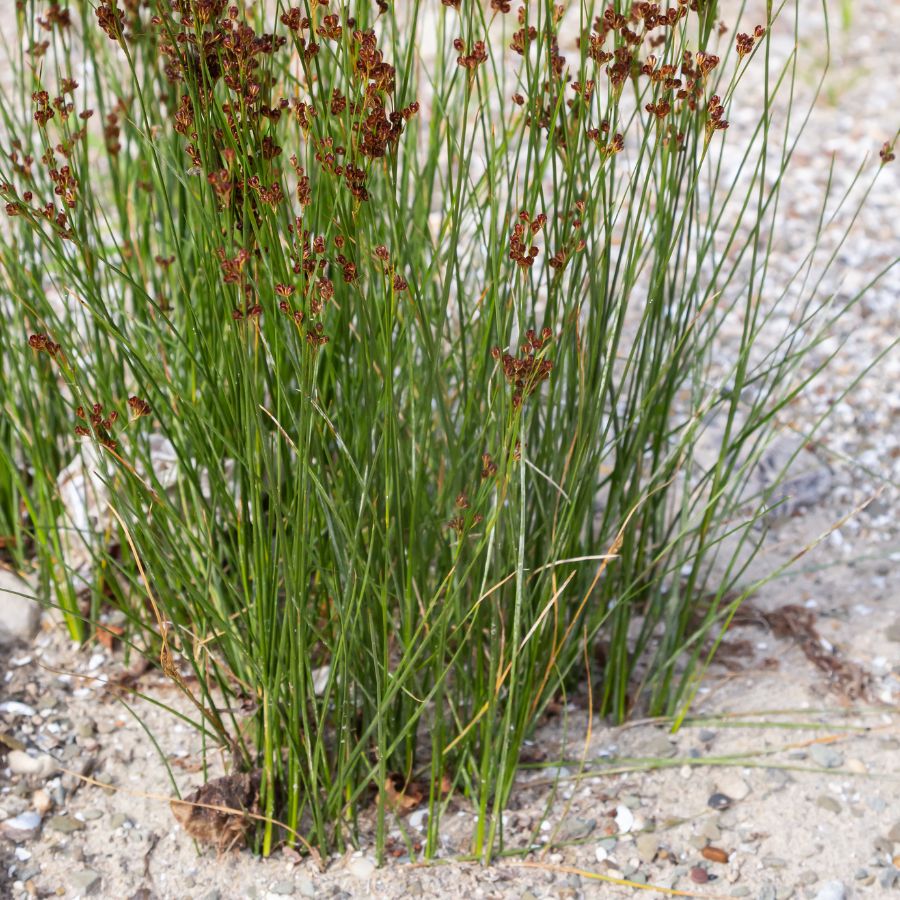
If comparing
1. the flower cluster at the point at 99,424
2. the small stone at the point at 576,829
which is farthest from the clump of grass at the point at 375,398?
the small stone at the point at 576,829

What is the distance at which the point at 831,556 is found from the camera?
2.53 m

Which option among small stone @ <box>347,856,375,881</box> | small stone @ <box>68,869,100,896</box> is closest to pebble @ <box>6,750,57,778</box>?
small stone @ <box>68,869,100,896</box>

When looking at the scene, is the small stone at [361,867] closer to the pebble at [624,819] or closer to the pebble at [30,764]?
the pebble at [624,819]

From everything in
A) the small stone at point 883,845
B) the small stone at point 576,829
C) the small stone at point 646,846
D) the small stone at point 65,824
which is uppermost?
the small stone at point 883,845

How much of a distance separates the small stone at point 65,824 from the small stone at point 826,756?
123 cm

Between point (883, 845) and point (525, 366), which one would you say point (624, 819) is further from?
point (525, 366)

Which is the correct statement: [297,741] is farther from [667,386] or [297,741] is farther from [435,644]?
[667,386]

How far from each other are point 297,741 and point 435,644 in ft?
0.82

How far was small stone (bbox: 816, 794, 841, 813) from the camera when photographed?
186 cm

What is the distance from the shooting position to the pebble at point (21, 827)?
1.77 metres

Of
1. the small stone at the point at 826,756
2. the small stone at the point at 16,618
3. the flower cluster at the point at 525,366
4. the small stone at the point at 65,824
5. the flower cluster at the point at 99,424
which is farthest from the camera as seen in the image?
the small stone at the point at 16,618

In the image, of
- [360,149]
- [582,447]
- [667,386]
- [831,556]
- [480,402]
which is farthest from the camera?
[831,556]

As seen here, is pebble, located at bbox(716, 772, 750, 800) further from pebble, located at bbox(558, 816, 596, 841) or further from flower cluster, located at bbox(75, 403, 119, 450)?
flower cluster, located at bbox(75, 403, 119, 450)

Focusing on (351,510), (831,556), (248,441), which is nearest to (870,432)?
(831,556)
